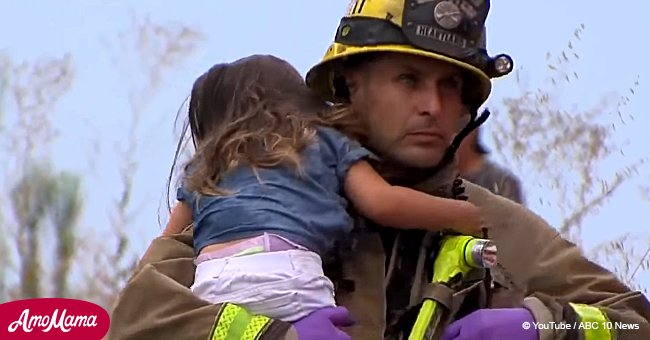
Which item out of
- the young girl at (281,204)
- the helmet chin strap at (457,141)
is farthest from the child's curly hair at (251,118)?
the helmet chin strap at (457,141)

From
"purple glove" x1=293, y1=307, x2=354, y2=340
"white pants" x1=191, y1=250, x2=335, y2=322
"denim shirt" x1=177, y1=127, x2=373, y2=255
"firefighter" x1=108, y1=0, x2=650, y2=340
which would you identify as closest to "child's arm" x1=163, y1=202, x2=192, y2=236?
"firefighter" x1=108, y1=0, x2=650, y2=340

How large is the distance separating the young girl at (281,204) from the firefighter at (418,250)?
0.05 meters

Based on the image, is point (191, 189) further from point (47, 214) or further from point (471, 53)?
point (47, 214)

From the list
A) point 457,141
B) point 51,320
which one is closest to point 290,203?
point 457,141

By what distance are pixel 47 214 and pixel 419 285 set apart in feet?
10.4

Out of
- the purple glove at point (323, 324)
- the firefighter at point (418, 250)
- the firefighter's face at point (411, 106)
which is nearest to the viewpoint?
the purple glove at point (323, 324)

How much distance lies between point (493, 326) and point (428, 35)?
1.67 feet

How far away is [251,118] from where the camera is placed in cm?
252

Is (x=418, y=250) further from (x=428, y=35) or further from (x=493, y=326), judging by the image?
(x=428, y=35)

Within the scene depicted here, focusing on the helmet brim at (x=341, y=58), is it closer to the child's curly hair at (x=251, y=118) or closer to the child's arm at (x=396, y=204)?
the child's curly hair at (x=251, y=118)

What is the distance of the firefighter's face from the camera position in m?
2.49

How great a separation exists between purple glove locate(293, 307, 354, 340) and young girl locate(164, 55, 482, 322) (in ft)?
0.06

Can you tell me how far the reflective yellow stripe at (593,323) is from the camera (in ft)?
7.82

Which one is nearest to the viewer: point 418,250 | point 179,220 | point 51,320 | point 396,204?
point 396,204
